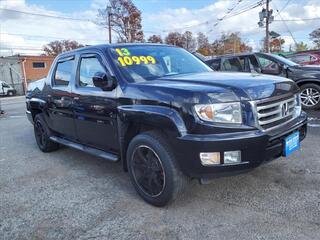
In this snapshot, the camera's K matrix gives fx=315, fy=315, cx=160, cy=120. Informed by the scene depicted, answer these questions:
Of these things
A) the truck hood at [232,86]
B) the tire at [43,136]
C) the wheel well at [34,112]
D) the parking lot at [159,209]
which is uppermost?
the truck hood at [232,86]

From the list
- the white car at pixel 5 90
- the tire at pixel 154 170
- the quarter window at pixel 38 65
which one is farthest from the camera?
the quarter window at pixel 38 65

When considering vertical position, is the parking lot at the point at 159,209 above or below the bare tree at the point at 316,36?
below

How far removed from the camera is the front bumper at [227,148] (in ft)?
9.22

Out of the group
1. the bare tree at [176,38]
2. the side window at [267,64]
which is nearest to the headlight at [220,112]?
the side window at [267,64]

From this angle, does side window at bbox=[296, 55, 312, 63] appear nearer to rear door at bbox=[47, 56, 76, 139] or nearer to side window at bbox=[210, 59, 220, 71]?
side window at bbox=[210, 59, 220, 71]

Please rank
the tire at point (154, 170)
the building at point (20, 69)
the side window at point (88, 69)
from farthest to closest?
the building at point (20, 69) → the side window at point (88, 69) → the tire at point (154, 170)

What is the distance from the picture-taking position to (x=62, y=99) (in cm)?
477

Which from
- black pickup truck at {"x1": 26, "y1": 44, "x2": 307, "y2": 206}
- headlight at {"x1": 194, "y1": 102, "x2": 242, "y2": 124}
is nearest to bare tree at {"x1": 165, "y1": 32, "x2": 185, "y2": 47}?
black pickup truck at {"x1": 26, "y1": 44, "x2": 307, "y2": 206}

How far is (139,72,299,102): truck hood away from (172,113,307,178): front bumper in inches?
14.0

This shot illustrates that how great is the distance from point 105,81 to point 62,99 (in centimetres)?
139

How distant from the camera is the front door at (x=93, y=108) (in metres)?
3.78

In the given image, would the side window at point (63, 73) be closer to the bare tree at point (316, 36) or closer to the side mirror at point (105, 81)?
the side mirror at point (105, 81)

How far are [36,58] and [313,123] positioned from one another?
43226mm

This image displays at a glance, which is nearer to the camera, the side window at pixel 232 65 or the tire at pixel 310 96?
the tire at pixel 310 96
